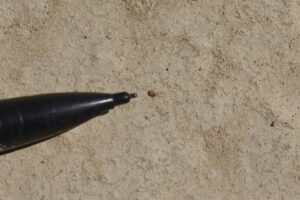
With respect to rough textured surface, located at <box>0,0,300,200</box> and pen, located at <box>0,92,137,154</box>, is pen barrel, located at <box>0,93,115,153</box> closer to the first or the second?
pen, located at <box>0,92,137,154</box>

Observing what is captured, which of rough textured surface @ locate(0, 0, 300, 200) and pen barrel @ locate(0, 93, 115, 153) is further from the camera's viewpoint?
rough textured surface @ locate(0, 0, 300, 200)

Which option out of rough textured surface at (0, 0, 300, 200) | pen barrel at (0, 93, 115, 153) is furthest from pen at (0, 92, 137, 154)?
rough textured surface at (0, 0, 300, 200)

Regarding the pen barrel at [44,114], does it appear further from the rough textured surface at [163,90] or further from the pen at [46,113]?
the rough textured surface at [163,90]

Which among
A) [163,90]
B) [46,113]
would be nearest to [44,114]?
[46,113]

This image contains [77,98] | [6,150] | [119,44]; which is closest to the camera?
[77,98]

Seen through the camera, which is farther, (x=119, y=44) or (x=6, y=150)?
(x=119, y=44)

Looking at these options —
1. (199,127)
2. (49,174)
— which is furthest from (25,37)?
(199,127)

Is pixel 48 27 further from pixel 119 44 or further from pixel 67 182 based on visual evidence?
pixel 67 182
